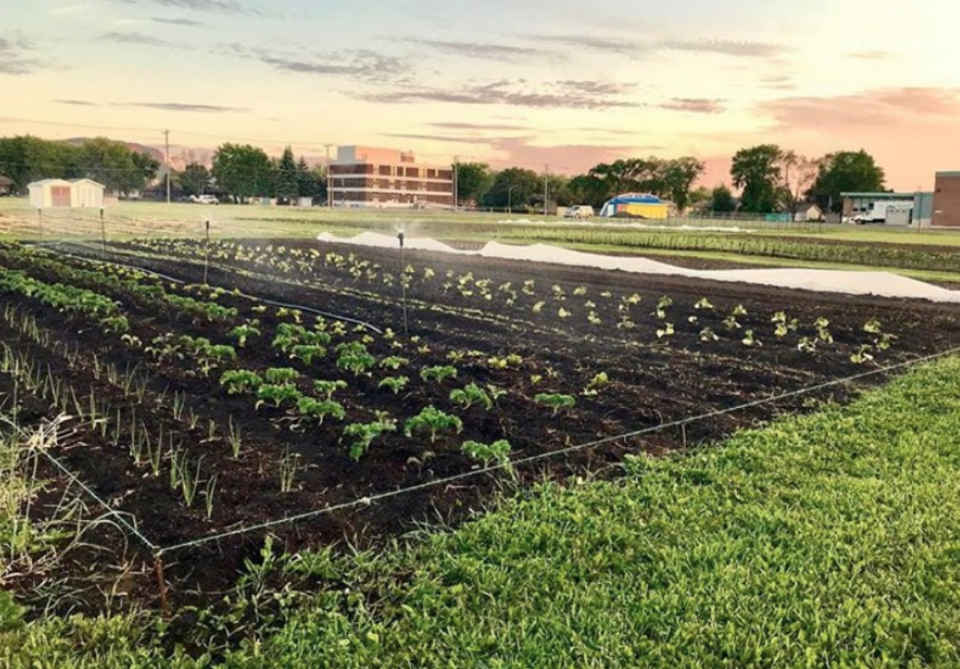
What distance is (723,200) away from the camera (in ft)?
192

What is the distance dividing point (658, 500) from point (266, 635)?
187cm

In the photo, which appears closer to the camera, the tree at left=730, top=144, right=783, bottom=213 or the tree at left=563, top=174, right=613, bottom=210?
the tree at left=730, top=144, right=783, bottom=213

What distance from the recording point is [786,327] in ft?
26.1

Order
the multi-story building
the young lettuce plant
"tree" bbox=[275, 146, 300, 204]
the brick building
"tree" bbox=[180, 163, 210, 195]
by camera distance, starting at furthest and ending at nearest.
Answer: the multi-story building, "tree" bbox=[275, 146, 300, 204], the brick building, "tree" bbox=[180, 163, 210, 195], the young lettuce plant

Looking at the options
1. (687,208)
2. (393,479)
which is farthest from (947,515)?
(687,208)

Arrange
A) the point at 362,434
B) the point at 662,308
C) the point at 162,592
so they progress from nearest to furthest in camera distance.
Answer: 1. the point at 162,592
2. the point at 362,434
3. the point at 662,308

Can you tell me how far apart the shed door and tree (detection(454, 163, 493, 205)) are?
1816 inches

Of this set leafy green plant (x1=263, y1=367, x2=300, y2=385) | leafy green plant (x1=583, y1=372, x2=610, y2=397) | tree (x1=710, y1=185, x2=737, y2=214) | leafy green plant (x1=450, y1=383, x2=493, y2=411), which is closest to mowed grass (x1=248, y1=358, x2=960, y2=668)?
leafy green plant (x1=450, y1=383, x2=493, y2=411)

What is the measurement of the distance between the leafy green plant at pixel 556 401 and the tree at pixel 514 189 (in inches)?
2313

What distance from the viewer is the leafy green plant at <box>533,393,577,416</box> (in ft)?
14.8

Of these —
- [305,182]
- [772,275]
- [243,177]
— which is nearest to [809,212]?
[305,182]

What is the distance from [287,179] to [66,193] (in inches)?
1130

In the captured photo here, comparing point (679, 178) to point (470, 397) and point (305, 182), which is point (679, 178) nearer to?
point (305, 182)

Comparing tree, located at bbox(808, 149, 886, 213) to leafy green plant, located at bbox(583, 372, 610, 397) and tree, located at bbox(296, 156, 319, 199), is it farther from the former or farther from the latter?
leafy green plant, located at bbox(583, 372, 610, 397)
